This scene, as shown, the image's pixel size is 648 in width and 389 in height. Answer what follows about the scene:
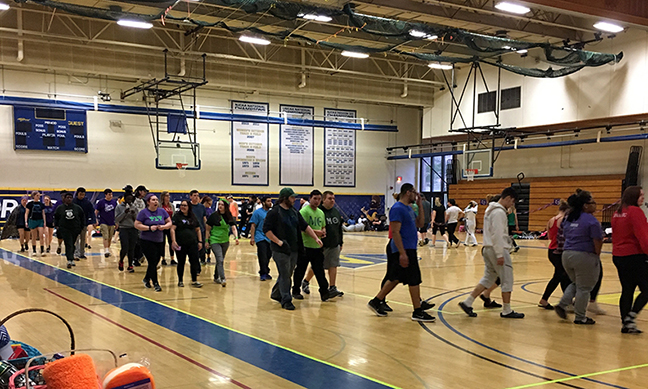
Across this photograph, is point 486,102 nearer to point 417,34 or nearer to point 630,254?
point 417,34

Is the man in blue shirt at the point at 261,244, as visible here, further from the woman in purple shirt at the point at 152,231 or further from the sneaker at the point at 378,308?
the sneaker at the point at 378,308

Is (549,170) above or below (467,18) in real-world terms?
below

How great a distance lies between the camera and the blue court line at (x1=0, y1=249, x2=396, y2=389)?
4.68 m

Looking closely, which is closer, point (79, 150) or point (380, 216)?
point (79, 150)

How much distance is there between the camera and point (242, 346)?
577cm

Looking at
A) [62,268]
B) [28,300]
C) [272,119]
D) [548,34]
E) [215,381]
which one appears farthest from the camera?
[272,119]

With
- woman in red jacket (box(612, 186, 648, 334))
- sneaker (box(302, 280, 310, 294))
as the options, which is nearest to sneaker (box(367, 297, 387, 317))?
sneaker (box(302, 280, 310, 294))

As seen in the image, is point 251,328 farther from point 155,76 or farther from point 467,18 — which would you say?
point 155,76

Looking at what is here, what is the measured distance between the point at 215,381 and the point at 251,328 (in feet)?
6.49

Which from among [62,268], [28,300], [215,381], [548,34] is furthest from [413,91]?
[215,381]

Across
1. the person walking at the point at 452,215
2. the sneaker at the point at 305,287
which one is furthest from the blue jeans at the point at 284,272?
the person walking at the point at 452,215

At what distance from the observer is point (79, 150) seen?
22.6 metres

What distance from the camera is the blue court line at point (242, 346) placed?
468 centimetres

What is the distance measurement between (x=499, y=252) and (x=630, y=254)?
4.77 ft
